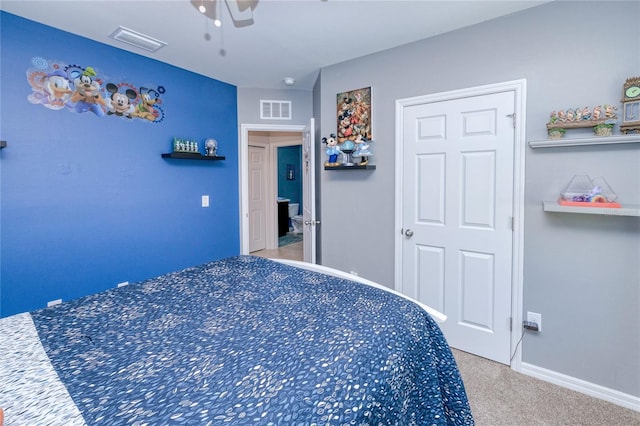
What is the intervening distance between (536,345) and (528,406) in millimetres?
452

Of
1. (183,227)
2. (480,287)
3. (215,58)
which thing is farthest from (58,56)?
(480,287)

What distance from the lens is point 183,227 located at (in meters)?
3.25

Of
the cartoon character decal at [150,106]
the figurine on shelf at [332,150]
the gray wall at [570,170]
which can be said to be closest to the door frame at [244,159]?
the figurine on shelf at [332,150]

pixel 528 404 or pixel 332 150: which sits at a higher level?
pixel 332 150

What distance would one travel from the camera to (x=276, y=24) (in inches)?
88.2

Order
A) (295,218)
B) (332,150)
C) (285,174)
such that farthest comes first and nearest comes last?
(285,174)
(295,218)
(332,150)

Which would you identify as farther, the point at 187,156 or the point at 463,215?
the point at 187,156

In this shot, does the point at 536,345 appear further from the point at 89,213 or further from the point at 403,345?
the point at 89,213

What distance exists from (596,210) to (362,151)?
65.4 inches

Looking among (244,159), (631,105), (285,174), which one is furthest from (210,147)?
(285,174)

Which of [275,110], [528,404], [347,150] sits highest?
[275,110]

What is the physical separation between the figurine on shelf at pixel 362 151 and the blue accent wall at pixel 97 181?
5.51 feet

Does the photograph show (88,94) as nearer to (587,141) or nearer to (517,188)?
Answer: (517,188)

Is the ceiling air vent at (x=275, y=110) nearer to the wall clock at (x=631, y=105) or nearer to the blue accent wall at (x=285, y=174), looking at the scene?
the wall clock at (x=631, y=105)
